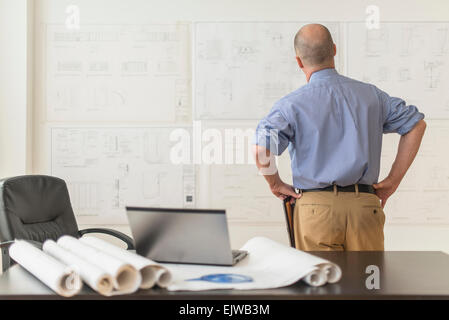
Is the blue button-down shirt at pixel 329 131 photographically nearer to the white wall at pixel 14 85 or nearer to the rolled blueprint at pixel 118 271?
the rolled blueprint at pixel 118 271

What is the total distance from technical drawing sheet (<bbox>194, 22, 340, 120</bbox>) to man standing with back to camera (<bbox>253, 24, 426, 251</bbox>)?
4.02 feet

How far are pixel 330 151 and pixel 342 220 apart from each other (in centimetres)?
30

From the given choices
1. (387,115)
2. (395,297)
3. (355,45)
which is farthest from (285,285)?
(355,45)

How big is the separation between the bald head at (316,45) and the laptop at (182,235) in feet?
3.70

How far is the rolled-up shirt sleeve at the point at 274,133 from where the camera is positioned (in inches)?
81.2

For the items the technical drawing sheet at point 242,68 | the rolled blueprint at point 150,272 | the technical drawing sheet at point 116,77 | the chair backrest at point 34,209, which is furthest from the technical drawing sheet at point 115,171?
the rolled blueprint at point 150,272

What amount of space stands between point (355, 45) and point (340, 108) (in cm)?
148

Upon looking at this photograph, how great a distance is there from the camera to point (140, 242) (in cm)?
138

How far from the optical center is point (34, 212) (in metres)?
2.63

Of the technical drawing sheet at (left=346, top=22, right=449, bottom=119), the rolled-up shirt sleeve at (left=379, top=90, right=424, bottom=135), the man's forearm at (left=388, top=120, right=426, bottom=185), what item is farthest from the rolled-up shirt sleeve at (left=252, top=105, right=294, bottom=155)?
the technical drawing sheet at (left=346, top=22, right=449, bottom=119)

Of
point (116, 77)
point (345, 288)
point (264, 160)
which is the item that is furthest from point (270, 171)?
point (116, 77)

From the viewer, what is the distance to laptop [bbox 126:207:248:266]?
1239 millimetres

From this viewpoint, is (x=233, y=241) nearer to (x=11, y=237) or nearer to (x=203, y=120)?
(x=203, y=120)

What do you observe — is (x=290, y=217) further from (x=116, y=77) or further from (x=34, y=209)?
(x=116, y=77)
